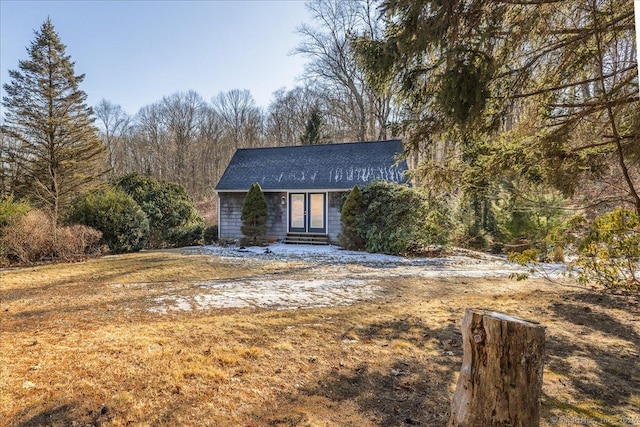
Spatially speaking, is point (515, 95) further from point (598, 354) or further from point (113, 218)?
point (113, 218)

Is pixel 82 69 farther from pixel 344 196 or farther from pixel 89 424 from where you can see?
pixel 89 424

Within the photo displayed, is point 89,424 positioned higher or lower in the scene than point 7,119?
lower

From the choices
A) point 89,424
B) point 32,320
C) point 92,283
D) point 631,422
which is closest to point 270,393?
point 89,424

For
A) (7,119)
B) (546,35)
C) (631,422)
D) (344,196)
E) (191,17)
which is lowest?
(631,422)

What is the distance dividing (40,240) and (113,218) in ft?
6.95

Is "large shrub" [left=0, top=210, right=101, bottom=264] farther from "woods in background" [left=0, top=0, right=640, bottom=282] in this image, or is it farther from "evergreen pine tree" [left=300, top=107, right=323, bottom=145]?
"evergreen pine tree" [left=300, top=107, right=323, bottom=145]

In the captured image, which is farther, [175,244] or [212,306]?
[175,244]

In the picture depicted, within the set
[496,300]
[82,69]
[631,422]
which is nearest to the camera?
[631,422]

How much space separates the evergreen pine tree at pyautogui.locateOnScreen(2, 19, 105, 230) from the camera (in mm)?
12422

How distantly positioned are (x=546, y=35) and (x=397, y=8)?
2.00m

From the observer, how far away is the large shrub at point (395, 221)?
1096 centimetres

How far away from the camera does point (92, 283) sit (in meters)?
6.57

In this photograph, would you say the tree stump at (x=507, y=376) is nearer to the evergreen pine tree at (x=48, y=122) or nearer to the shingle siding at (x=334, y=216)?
the shingle siding at (x=334, y=216)

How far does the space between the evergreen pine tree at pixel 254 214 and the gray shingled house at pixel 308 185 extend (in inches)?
34.9
